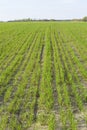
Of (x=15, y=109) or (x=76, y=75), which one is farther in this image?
(x=76, y=75)

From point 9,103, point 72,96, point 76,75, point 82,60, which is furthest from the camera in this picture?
point 82,60

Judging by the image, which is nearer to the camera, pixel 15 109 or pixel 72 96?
pixel 15 109

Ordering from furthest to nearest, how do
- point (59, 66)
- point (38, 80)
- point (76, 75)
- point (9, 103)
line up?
point (59, 66) → point (76, 75) → point (38, 80) → point (9, 103)

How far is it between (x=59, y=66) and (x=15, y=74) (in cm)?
227

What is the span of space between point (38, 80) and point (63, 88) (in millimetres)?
1508

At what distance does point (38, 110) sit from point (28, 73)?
4.49m

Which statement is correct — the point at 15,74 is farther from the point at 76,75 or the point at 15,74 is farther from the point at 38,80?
the point at 76,75

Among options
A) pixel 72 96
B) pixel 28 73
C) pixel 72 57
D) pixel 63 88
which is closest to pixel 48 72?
pixel 28 73

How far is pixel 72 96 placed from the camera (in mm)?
9375

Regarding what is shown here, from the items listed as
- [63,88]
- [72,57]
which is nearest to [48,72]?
[63,88]

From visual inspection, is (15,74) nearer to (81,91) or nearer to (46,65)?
(46,65)

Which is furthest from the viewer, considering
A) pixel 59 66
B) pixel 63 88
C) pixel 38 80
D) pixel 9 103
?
pixel 59 66

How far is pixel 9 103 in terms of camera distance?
346 inches

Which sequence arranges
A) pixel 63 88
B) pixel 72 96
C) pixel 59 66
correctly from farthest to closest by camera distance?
pixel 59 66 < pixel 63 88 < pixel 72 96
